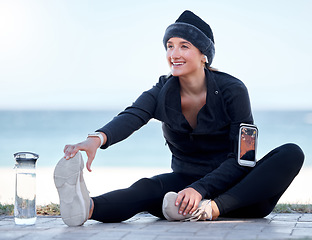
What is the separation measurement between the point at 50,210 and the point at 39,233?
1394 mm

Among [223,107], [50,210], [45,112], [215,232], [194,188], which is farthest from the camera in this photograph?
[45,112]

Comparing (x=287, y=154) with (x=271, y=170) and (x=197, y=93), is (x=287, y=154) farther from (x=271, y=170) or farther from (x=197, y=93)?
(x=197, y=93)

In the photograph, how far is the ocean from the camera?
15516mm

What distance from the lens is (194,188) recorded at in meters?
3.12

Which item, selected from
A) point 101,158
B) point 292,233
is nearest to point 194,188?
point 292,233

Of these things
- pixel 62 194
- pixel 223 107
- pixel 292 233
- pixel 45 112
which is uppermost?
pixel 45 112

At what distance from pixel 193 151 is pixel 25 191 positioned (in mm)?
1078

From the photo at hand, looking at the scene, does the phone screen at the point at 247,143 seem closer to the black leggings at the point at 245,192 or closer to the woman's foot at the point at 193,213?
the black leggings at the point at 245,192

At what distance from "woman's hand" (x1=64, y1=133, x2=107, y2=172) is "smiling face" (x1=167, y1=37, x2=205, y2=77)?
2.34 feet

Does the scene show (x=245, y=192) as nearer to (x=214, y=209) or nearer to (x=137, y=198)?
(x=214, y=209)

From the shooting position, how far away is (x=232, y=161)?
3.30m

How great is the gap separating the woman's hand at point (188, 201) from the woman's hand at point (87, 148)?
540mm

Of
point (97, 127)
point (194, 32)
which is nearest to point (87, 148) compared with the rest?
point (194, 32)

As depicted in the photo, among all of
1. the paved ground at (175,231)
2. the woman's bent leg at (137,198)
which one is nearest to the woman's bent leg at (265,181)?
the paved ground at (175,231)
